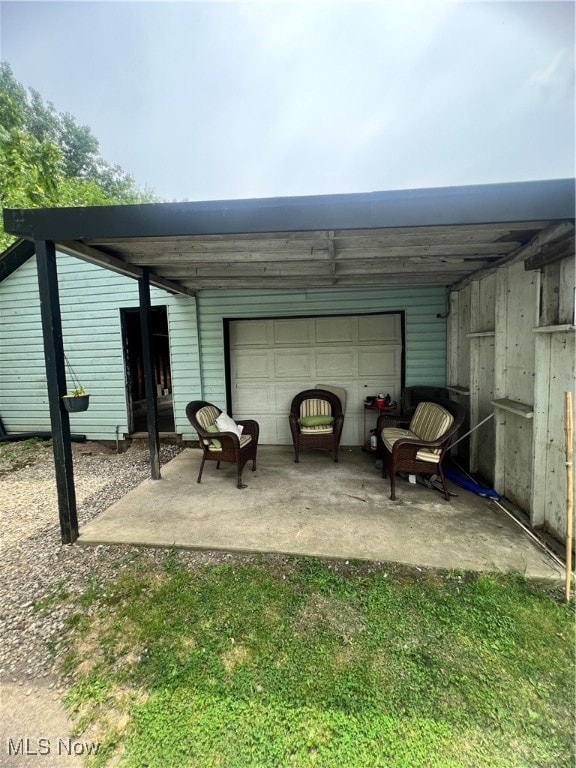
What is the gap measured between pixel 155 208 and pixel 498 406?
10.5ft

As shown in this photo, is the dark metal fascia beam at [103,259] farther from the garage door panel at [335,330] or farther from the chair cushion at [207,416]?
the garage door panel at [335,330]

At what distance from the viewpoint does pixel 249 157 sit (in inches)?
435

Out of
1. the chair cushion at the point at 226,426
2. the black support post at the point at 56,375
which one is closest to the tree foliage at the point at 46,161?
the black support post at the point at 56,375

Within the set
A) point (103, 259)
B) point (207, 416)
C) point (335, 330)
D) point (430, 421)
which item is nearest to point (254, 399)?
point (207, 416)

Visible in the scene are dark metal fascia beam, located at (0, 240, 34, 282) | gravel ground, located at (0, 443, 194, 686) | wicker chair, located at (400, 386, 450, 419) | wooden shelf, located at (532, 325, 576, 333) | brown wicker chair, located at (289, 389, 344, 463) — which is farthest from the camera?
dark metal fascia beam, located at (0, 240, 34, 282)

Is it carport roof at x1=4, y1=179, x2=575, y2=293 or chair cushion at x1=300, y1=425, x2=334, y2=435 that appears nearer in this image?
carport roof at x1=4, y1=179, x2=575, y2=293

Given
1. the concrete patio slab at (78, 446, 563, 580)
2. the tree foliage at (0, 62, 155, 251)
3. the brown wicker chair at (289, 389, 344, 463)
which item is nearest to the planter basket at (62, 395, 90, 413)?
the concrete patio slab at (78, 446, 563, 580)

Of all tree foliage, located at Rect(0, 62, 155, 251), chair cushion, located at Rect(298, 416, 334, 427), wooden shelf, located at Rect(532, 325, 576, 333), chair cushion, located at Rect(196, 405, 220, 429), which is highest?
tree foliage, located at Rect(0, 62, 155, 251)

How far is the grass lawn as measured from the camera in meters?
1.18

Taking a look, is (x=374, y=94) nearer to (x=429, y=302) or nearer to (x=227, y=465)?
(x=429, y=302)

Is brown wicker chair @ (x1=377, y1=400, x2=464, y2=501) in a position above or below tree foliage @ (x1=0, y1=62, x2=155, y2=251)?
below

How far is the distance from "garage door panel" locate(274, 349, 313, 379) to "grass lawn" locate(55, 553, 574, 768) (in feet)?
10.6

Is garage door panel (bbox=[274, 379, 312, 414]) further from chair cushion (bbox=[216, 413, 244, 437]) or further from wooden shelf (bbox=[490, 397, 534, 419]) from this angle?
wooden shelf (bbox=[490, 397, 534, 419])

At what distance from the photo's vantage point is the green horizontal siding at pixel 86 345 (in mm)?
5199
